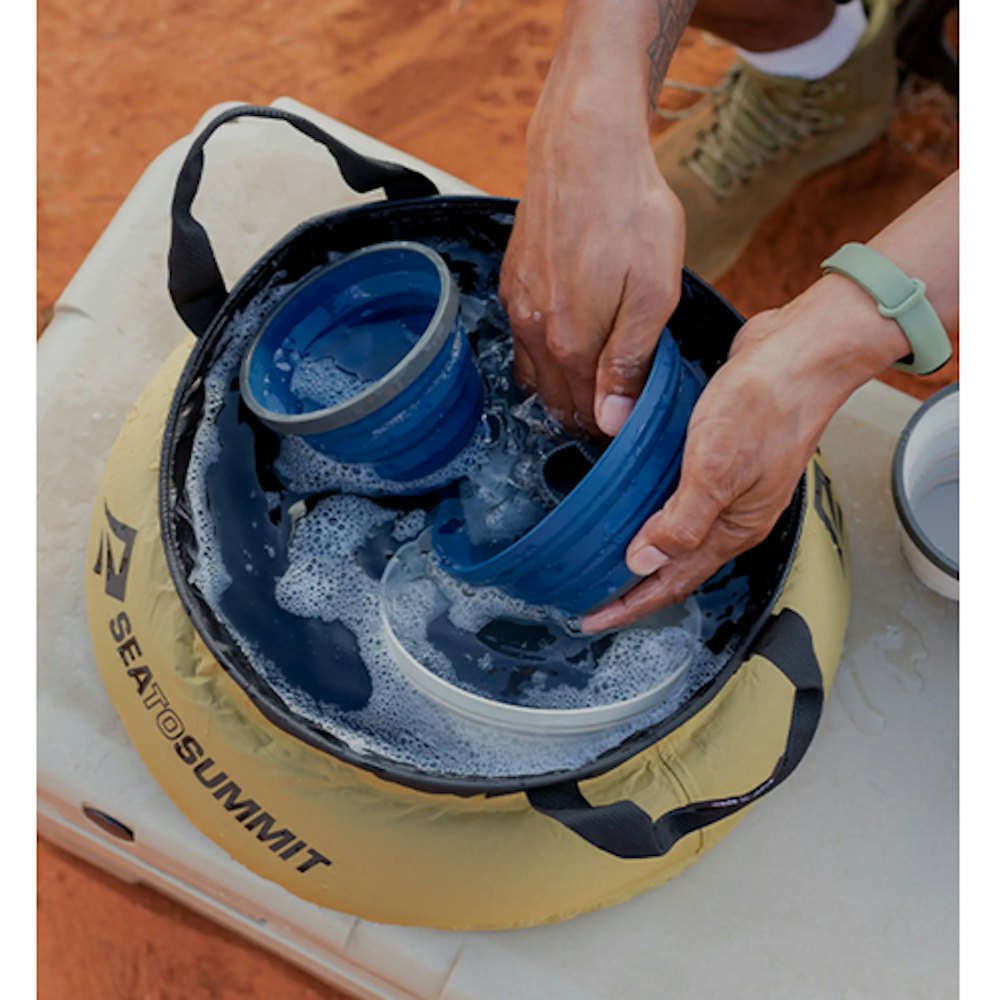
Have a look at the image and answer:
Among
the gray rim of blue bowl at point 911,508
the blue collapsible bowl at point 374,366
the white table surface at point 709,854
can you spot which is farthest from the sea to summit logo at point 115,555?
the gray rim of blue bowl at point 911,508

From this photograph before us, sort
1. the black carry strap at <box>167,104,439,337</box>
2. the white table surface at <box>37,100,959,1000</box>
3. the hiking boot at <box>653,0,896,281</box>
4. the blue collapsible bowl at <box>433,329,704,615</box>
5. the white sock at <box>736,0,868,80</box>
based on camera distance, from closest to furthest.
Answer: the blue collapsible bowl at <box>433,329,704,615</box>, the black carry strap at <box>167,104,439,337</box>, the white table surface at <box>37,100,959,1000</box>, the white sock at <box>736,0,868,80</box>, the hiking boot at <box>653,0,896,281</box>

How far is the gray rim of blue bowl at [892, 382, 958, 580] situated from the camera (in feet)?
3.78

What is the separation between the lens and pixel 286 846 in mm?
1046

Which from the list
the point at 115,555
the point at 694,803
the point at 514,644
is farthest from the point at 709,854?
the point at 115,555

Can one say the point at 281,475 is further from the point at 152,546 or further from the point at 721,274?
the point at 721,274

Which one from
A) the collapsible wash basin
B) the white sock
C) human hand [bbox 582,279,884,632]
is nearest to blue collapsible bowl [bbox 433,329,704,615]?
human hand [bbox 582,279,884,632]

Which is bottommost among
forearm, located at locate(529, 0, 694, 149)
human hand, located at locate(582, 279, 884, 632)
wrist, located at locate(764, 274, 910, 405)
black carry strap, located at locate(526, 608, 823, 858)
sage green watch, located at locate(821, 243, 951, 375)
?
black carry strap, located at locate(526, 608, 823, 858)

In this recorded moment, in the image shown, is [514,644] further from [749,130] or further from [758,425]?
[749,130]

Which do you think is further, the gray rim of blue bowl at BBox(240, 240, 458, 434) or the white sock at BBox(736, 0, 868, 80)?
the white sock at BBox(736, 0, 868, 80)

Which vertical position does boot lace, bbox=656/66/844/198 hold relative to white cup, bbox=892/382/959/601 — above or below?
above

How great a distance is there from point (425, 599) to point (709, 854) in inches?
15.4

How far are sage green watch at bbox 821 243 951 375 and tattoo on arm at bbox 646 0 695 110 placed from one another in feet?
0.86

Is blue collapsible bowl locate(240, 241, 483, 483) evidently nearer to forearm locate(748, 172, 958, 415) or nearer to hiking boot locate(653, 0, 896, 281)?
forearm locate(748, 172, 958, 415)

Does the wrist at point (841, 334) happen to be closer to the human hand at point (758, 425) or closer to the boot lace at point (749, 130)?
the human hand at point (758, 425)
